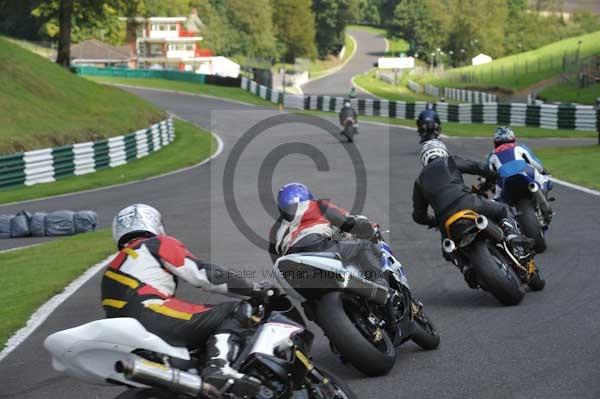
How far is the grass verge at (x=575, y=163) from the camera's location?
21031 millimetres

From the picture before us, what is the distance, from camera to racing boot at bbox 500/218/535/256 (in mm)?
9633

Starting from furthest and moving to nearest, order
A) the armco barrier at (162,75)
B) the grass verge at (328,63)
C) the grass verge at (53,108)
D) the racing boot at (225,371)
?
the grass verge at (328,63) → the armco barrier at (162,75) → the grass verge at (53,108) → the racing boot at (225,371)

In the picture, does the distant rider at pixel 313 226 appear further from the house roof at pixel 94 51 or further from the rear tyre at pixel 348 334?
the house roof at pixel 94 51

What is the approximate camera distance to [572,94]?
54500 mm

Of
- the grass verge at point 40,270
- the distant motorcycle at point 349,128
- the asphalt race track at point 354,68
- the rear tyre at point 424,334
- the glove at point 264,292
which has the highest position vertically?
the glove at point 264,292

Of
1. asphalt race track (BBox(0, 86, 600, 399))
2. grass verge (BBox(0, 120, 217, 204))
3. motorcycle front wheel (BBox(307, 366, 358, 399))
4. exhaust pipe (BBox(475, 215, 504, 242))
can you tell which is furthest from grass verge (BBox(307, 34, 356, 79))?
motorcycle front wheel (BBox(307, 366, 358, 399))

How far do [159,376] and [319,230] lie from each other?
107 inches

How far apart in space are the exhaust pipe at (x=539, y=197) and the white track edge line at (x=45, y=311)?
5.28m

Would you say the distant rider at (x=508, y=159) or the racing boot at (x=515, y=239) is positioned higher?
the distant rider at (x=508, y=159)

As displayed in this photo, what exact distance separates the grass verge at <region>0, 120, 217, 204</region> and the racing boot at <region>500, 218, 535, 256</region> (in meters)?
16.4

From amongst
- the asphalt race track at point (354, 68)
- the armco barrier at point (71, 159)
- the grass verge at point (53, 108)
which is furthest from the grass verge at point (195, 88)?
the armco barrier at point (71, 159)

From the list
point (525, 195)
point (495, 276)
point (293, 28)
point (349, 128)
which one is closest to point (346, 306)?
point (495, 276)

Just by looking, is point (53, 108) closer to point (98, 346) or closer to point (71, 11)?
point (71, 11)

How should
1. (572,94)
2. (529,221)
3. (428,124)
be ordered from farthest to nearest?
1. (572,94)
2. (428,124)
3. (529,221)
